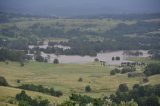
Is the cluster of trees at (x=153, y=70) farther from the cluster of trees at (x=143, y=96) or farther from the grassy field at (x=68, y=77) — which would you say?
the cluster of trees at (x=143, y=96)

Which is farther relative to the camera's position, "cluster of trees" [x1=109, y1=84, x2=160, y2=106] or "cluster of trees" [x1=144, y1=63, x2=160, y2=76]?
"cluster of trees" [x1=144, y1=63, x2=160, y2=76]

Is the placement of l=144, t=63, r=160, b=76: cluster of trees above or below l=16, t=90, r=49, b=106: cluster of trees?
above

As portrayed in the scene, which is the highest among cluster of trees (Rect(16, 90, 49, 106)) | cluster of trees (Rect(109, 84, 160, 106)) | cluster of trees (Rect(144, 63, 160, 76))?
cluster of trees (Rect(144, 63, 160, 76))

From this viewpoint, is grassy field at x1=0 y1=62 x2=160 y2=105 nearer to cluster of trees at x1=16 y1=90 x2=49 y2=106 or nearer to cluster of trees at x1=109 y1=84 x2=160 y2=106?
cluster of trees at x1=109 y1=84 x2=160 y2=106

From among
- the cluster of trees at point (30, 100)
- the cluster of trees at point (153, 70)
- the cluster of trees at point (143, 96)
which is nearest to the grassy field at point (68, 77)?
the cluster of trees at point (153, 70)

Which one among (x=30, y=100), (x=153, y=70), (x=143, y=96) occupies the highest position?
(x=153, y=70)

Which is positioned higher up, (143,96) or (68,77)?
(68,77)

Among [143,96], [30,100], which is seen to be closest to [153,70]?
[143,96]

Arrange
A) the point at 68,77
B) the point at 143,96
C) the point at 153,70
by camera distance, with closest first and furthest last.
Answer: the point at 143,96, the point at 153,70, the point at 68,77

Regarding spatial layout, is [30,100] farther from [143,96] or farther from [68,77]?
[68,77]

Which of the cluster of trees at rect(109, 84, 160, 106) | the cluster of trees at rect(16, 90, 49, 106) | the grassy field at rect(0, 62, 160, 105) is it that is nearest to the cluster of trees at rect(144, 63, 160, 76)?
the grassy field at rect(0, 62, 160, 105)
